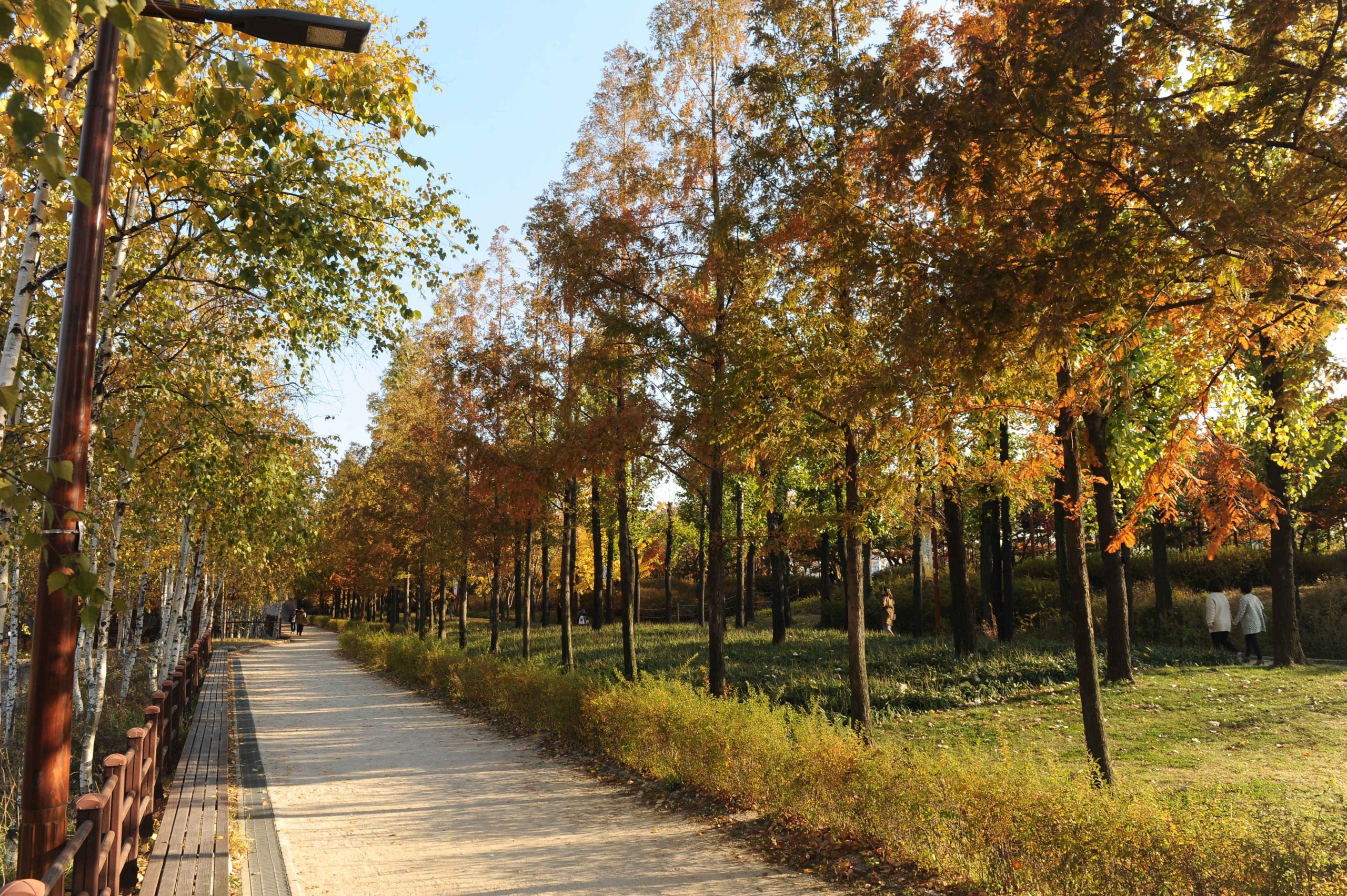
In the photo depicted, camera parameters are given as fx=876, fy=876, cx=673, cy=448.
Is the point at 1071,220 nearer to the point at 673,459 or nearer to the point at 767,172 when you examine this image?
the point at 767,172

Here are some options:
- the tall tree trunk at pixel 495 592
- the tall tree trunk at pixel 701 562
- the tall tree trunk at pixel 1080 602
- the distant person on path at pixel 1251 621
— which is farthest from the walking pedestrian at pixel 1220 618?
the tall tree trunk at pixel 495 592

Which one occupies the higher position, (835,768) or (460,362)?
(460,362)

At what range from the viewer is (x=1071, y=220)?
5.42 meters

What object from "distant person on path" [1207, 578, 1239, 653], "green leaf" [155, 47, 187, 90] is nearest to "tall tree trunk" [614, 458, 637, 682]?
"distant person on path" [1207, 578, 1239, 653]

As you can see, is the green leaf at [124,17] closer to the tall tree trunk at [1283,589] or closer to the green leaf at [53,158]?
the green leaf at [53,158]

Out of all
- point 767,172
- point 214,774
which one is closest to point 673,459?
point 767,172

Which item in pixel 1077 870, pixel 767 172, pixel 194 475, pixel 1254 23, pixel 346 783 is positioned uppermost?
pixel 767 172

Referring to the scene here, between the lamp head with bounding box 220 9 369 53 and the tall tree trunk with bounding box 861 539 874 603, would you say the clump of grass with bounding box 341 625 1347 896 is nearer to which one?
the lamp head with bounding box 220 9 369 53

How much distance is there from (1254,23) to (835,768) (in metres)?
5.77

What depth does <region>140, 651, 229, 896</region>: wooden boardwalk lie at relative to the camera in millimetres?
5766

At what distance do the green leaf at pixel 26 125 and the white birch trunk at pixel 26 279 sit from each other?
3261 millimetres

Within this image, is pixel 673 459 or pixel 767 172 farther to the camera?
pixel 673 459

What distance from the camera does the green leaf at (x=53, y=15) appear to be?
5.42 ft

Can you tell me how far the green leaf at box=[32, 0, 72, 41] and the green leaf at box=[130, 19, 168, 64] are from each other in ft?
0.46
